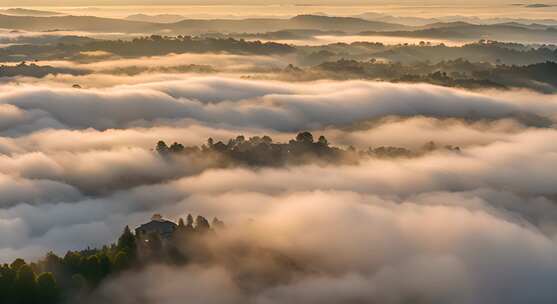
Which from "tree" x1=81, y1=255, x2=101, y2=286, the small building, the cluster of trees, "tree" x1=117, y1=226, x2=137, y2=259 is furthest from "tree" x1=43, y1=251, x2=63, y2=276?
the small building

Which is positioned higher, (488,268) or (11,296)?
(11,296)

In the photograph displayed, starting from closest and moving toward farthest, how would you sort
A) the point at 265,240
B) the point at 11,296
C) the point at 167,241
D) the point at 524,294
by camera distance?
the point at 11,296 → the point at 524,294 → the point at 167,241 → the point at 265,240

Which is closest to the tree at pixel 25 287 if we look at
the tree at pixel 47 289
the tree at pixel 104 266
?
the tree at pixel 47 289

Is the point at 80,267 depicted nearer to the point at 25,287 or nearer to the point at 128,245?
the point at 128,245

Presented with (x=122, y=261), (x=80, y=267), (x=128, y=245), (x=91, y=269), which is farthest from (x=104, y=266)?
(x=128, y=245)

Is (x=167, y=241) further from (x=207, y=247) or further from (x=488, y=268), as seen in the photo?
(x=488, y=268)

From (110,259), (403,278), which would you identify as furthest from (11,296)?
(403,278)

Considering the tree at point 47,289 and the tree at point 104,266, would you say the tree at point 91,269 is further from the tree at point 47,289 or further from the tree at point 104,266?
the tree at point 47,289

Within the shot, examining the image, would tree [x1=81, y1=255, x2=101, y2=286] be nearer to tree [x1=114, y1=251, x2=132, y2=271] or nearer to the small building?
tree [x1=114, y1=251, x2=132, y2=271]
